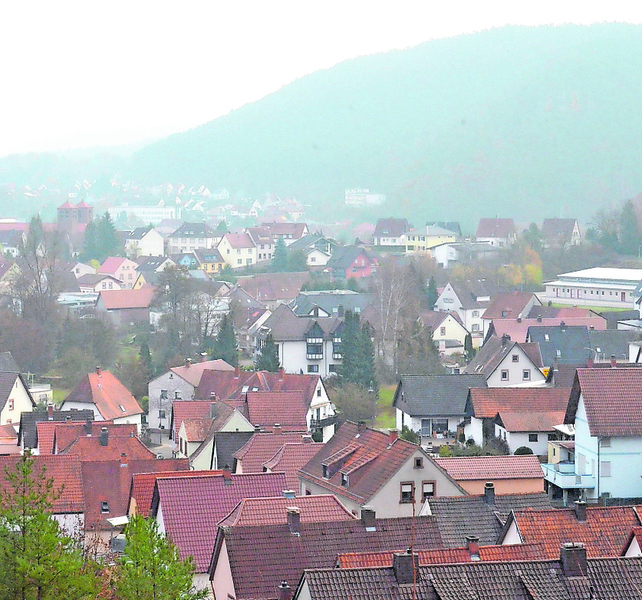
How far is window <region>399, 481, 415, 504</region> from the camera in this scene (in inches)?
960

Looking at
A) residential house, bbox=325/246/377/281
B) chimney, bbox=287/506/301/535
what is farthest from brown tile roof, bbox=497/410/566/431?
residential house, bbox=325/246/377/281

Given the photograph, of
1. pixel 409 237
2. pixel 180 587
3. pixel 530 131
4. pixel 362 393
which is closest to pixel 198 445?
pixel 362 393

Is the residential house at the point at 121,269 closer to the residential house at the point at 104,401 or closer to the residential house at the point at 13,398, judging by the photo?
the residential house at the point at 13,398

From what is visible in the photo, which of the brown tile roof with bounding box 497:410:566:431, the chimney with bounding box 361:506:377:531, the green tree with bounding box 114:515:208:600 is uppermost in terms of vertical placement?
the green tree with bounding box 114:515:208:600

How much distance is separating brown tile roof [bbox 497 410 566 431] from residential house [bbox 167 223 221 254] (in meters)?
81.3

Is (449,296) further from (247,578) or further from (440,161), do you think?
(440,161)

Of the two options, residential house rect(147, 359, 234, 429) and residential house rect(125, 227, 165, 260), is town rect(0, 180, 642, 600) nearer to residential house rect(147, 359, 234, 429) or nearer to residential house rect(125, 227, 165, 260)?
residential house rect(147, 359, 234, 429)

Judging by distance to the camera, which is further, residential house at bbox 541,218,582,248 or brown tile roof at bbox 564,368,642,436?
residential house at bbox 541,218,582,248

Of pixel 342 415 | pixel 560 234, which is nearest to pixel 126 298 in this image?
pixel 342 415

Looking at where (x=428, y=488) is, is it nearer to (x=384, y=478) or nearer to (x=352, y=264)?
(x=384, y=478)

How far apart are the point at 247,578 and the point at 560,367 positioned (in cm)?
2928

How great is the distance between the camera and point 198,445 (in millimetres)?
Result: 36844

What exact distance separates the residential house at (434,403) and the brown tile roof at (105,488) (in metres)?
15.2

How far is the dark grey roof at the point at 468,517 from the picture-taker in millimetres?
20156
